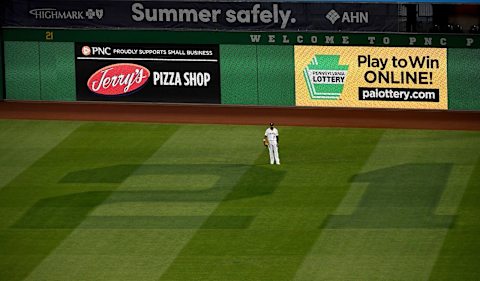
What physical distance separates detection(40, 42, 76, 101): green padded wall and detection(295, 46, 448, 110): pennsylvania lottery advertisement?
852 centimetres

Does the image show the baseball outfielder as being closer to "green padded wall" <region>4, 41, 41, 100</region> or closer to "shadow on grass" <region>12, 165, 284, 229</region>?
"shadow on grass" <region>12, 165, 284, 229</region>

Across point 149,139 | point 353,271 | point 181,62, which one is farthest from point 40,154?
point 353,271

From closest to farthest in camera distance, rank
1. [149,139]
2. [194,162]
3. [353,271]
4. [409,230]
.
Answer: [353,271], [409,230], [194,162], [149,139]

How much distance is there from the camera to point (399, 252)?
116 ft

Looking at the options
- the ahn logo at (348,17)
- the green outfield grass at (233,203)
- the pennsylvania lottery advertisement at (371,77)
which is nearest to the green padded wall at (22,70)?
the green outfield grass at (233,203)

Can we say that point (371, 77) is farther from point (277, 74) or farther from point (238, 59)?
point (238, 59)

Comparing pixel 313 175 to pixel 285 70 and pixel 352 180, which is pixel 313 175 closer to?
pixel 352 180

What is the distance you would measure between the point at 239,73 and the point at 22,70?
8.23 m

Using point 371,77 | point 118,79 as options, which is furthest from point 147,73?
point 371,77

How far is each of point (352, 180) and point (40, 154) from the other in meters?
10.4

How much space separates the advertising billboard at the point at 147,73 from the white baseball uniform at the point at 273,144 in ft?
27.6

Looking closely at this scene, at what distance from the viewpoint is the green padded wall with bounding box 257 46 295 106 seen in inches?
1975

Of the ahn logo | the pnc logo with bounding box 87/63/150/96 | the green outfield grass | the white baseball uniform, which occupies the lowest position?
the green outfield grass

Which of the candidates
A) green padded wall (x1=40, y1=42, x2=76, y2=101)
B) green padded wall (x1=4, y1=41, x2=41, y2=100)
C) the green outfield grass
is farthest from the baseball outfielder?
green padded wall (x1=4, y1=41, x2=41, y2=100)
